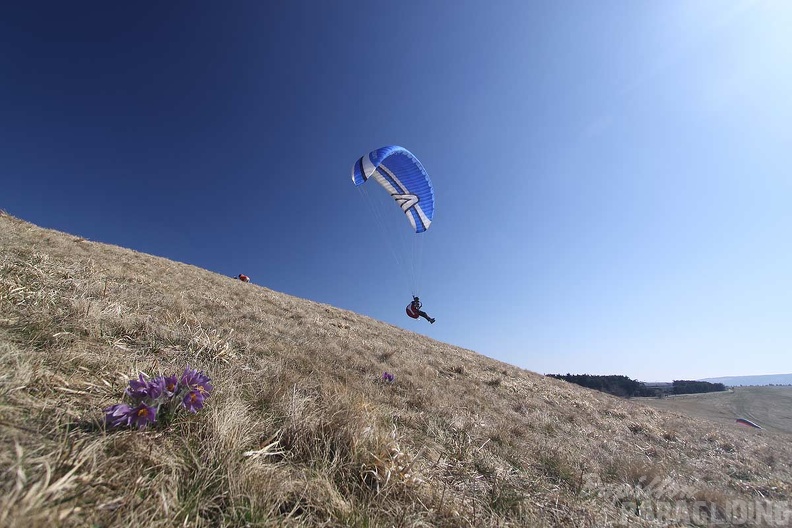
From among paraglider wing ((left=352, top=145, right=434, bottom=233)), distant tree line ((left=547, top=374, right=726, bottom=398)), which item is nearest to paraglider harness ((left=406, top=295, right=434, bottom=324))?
paraglider wing ((left=352, top=145, right=434, bottom=233))

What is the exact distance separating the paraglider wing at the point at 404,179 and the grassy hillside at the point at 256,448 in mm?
8558

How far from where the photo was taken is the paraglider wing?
1341 centimetres

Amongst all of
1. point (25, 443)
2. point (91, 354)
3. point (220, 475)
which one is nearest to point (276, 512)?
point (220, 475)

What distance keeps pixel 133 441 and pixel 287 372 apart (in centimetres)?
276

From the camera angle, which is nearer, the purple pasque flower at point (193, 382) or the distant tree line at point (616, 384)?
the purple pasque flower at point (193, 382)

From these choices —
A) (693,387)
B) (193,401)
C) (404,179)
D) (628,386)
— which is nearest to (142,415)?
(193,401)

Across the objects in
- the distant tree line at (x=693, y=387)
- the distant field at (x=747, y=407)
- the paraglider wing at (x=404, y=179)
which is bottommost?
the distant field at (x=747, y=407)

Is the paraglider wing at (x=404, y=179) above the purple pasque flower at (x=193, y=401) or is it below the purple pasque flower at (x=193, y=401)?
above

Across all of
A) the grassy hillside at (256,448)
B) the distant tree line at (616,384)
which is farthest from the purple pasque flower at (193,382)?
the distant tree line at (616,384)

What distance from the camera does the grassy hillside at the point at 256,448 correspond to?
1.78 m

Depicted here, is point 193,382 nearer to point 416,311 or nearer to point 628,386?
point 416,311

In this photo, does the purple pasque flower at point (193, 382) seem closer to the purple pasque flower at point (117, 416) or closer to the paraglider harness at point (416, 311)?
the purple pasque flower at point (117, 416)

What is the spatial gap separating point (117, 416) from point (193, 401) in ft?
1.47

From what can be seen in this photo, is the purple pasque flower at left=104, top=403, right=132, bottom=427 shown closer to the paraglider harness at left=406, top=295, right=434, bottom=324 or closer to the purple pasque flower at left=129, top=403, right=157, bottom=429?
the purple pasque flower at left=129, top=403, right=157, bottom=429
